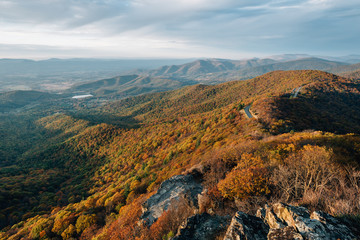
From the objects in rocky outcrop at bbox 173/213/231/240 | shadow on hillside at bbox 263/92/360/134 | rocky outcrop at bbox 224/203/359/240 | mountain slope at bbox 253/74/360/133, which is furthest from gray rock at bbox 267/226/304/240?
shadow on hillside at bbox 263/92/360/134

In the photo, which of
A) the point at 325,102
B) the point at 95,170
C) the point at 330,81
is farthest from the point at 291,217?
the point at 330,81

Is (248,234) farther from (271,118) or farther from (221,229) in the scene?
(271,118)

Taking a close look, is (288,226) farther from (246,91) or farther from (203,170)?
(246,91)

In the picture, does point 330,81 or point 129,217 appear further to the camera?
point 330,81

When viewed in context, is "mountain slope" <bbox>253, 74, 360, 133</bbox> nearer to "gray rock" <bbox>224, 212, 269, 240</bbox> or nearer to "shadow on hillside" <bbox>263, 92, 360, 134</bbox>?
"shadow on hillside" <bbox>263, 92, 360, 134</bbox>

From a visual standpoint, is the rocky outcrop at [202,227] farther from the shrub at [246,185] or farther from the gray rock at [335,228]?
the gray rock at [335,228]
